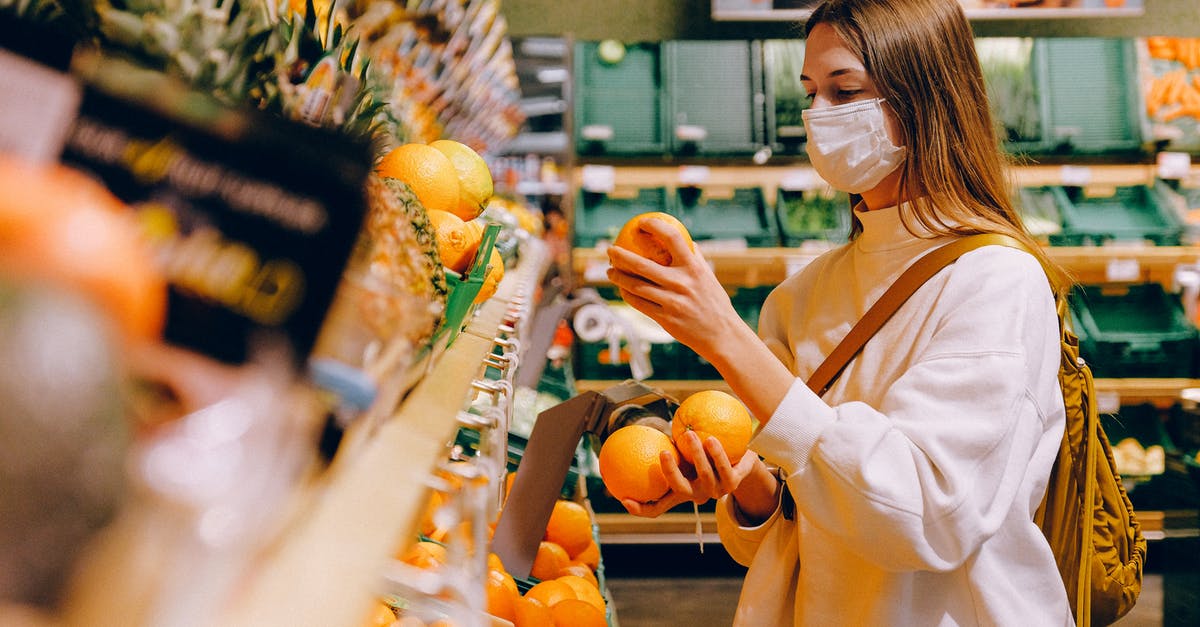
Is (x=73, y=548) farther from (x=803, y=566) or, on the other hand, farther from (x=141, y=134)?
(x=803, y=566)

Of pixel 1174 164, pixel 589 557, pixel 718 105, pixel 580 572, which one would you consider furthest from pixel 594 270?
pixel 1174 164

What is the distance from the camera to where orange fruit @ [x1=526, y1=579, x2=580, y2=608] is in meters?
1.46

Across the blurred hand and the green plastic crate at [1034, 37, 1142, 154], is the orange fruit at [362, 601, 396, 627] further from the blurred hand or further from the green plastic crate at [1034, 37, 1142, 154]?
the green plastic crate at [1034, 37, 1142, 154]

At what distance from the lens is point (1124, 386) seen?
13.0 ft

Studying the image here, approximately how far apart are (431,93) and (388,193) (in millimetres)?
1806

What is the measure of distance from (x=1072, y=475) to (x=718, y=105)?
3334 millimetres

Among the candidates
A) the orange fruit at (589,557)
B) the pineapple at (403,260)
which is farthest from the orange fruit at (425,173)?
the orange fruit at (589,557)

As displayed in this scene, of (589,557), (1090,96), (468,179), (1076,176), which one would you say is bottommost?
(589,557)

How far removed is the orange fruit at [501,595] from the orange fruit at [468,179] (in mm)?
590

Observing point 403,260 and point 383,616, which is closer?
point 403,260

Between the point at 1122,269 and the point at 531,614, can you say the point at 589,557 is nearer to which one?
the point at 531,614

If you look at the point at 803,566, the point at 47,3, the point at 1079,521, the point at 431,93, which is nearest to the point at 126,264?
the point at 47,3

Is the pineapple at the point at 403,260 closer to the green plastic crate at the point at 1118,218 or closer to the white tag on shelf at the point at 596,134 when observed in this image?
the white tag on shelf at the point at 596,134

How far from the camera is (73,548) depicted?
284mm
